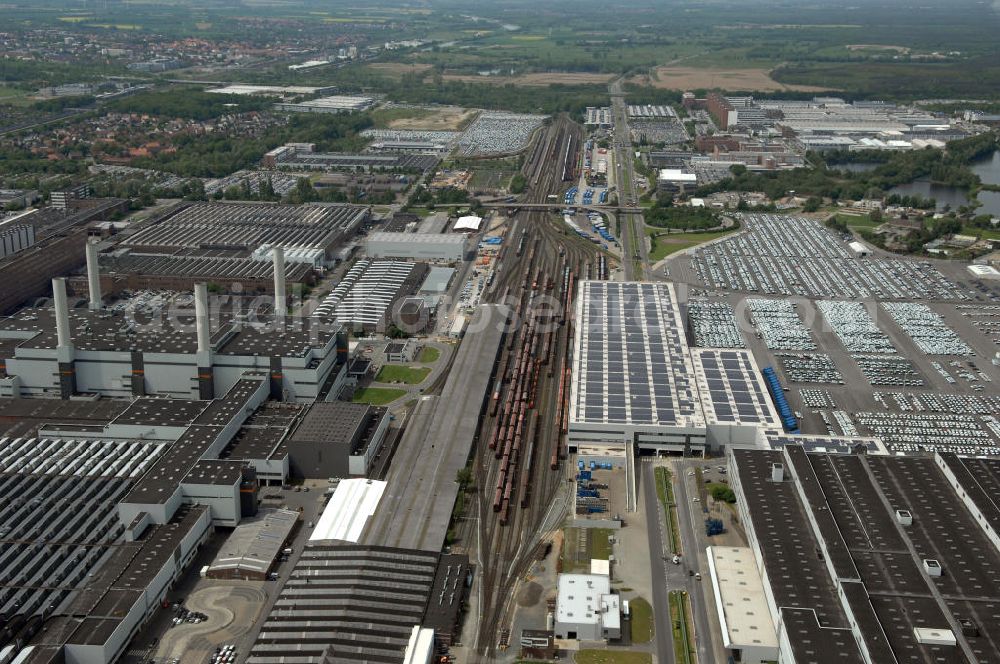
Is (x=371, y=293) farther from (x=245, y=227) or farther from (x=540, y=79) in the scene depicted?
(x=540, y=79)

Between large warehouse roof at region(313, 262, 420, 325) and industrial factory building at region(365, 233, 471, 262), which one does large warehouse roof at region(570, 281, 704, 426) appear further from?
industrial factory building at region(365, 233, 471, 262)

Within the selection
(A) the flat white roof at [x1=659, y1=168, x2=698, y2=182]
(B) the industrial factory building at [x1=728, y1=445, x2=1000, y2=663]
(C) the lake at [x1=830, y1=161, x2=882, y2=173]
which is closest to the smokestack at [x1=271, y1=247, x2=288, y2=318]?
(B) the industrial factory building at [x1=728, y1=445, x2=1000, y2=663]

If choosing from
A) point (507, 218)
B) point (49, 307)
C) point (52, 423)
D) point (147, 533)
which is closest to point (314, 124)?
point (507, 218)

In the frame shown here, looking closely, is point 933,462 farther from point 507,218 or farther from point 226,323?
point 507,218

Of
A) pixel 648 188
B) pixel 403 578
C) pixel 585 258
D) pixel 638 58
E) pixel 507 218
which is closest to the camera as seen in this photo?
pixel 403 578

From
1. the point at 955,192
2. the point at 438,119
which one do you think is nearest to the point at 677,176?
the point at 955,192

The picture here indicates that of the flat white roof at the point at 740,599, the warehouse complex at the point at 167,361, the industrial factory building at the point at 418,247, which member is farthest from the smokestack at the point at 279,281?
the flat white roof at the point at 740,599
